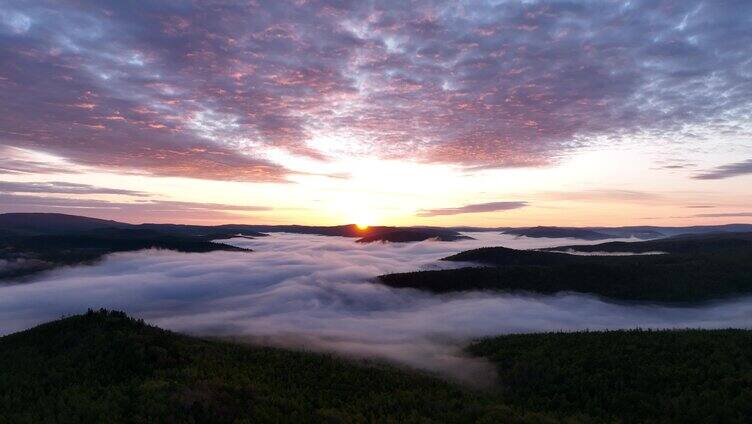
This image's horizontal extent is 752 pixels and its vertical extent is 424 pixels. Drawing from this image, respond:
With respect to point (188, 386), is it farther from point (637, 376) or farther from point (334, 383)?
point (637, 376)

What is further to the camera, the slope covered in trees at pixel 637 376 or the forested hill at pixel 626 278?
the forested hill at pixel 626 278

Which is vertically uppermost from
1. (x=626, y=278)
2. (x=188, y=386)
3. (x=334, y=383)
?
(x=188, y=386)

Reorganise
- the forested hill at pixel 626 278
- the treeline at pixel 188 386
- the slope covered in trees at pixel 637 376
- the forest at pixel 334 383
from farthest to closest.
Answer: the forested hill at pixel 626 278, the slope covered in trees at pixel 637 376, the forest at pixel 334 383, the treeline at pixel 188 386

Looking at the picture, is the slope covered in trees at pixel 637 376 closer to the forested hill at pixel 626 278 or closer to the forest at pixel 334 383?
the forest at pixel 334 383

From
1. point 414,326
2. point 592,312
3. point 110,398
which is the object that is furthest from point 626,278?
point 110,398

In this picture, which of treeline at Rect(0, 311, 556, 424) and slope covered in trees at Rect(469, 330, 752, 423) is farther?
slope covered in trees at Rect(469, 330, 752, 423)

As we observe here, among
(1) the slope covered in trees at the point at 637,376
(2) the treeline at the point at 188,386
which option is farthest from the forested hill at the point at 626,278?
(2) the treeline at the point at 188,386

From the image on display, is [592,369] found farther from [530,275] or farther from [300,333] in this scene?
[530,275]

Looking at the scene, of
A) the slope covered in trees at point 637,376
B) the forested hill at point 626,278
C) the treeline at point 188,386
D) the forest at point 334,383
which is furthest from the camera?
the forested hill at point 626,278

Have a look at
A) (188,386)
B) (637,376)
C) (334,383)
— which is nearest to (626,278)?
(637,376)

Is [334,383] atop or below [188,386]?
below

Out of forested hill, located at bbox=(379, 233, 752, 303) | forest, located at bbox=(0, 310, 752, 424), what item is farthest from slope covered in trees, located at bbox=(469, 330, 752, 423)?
forested hill, located at bbox=(379, 233, 752, 303)

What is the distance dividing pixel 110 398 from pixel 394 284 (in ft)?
457

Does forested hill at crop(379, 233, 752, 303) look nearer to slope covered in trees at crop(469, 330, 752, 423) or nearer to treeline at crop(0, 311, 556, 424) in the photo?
slope covered in trees at crop(469, 330, 752, 423)
